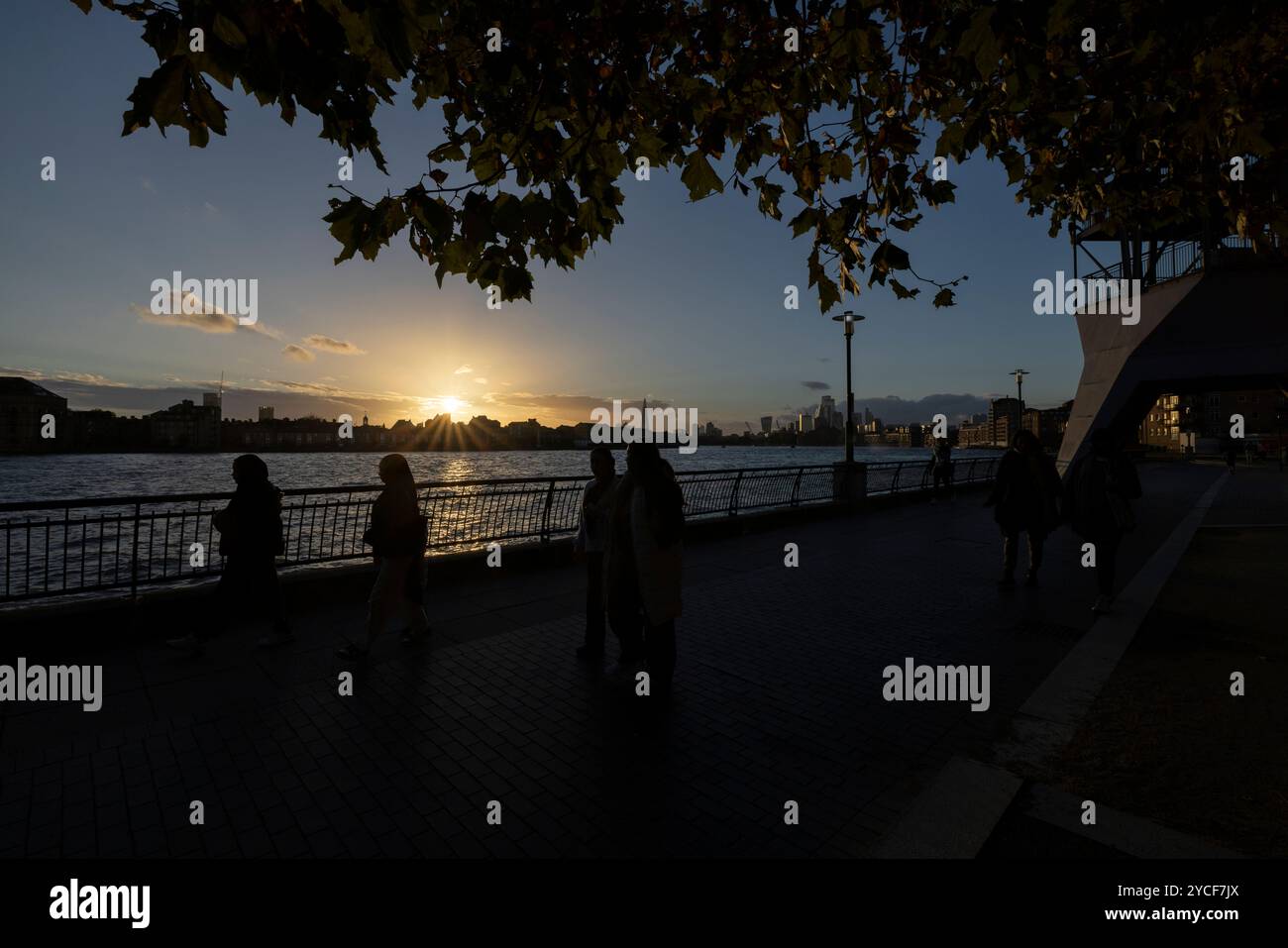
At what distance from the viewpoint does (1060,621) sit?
656 cm

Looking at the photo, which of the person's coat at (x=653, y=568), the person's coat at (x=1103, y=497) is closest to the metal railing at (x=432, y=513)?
the person's coat at (x=653, y=568)

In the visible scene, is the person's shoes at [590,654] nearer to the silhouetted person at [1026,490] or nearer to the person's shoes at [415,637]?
the person's shoes at [415,637]

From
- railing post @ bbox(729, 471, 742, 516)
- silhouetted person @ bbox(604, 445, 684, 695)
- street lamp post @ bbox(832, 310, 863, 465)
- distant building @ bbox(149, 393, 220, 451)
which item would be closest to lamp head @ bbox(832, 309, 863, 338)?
street lamp post @ bbox(832, 310, 863, 465)

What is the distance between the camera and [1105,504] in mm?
6715

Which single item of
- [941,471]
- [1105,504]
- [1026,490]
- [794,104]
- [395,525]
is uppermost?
[794,104]

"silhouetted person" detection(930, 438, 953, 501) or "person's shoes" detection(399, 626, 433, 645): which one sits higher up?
"silhouetted person" detection(930, 438, 953, 501)

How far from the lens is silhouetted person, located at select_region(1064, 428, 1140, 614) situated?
671 cm

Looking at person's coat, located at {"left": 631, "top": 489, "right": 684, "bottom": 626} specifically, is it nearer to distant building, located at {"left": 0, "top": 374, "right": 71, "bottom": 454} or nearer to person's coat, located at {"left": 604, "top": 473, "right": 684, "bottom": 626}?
person's coat, located at {"left": 604, "top": 473, "right": 684, "bottom": 626}

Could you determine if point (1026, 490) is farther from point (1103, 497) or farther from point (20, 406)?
point (20, 406)

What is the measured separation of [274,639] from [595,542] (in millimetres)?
3334

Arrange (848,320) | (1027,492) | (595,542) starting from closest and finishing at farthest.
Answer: (595,542) → (1027,492) → (848,320)

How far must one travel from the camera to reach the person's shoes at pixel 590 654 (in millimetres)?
5414

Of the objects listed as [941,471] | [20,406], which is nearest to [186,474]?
[20,406]

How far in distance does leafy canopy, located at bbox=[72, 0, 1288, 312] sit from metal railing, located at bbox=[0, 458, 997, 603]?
4012mm
